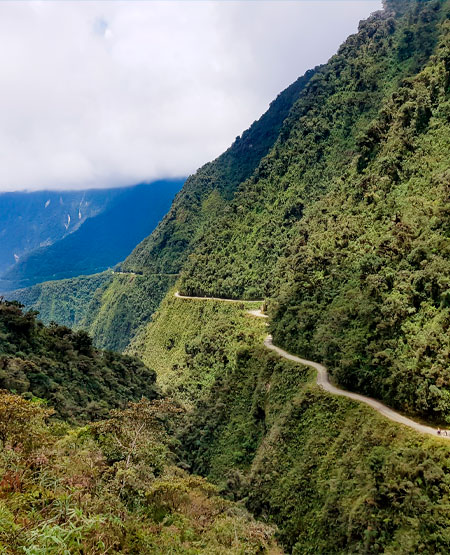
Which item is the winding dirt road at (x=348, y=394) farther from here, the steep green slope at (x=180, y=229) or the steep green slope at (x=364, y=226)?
the steep green slope at (x=180, y=229)

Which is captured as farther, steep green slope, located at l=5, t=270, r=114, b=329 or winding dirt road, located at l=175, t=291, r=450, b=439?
steep green slope, located at l=5, t=270, r=114, b=329

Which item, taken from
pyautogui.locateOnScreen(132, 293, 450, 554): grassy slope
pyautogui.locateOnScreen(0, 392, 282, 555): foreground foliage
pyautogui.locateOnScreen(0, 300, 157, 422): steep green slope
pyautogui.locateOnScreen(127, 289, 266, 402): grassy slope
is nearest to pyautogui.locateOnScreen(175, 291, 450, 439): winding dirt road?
pyautogui.locateOnScreen(132, 293, 450, 554): grassy slope

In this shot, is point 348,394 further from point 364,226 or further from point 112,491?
point 112,491

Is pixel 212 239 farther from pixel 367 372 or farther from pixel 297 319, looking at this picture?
pixel 367 372

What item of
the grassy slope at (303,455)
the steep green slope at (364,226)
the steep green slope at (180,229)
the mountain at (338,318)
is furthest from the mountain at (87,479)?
the steep green slope at (180,229)

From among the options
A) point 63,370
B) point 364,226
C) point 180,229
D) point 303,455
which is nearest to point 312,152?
point 364,226

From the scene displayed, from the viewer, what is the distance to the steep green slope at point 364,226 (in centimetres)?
3416

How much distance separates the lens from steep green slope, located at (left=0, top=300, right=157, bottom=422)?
37.9 metres

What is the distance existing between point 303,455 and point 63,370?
27816 mm

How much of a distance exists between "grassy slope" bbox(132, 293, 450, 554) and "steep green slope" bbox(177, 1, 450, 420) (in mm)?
3761

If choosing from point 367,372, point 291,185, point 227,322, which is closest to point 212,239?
point 291,185

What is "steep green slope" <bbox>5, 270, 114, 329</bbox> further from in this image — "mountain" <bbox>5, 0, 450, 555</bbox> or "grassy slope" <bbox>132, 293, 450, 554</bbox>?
"grassy slope" <bbox>132, 293, 450, 554</bbox>

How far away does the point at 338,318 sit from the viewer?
41.8 meters

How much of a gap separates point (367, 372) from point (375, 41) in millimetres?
80993
